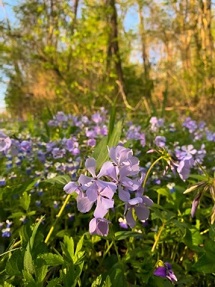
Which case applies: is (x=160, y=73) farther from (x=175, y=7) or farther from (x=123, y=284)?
(x=123, y=284)

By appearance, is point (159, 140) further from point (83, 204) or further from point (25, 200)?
point (83, 204)

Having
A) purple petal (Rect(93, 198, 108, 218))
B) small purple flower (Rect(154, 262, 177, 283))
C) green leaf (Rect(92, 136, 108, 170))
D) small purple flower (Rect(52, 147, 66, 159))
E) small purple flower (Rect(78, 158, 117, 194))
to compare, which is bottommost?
small purple flower (Rect(154, 262, 177, 283))

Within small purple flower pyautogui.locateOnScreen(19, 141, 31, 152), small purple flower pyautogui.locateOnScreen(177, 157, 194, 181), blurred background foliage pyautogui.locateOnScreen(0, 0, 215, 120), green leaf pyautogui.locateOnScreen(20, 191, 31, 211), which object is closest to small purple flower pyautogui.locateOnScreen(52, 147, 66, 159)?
small purple flower pyautogui.locateOnScreen(19, 141, 31, 152)

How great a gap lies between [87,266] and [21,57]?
7267 mm

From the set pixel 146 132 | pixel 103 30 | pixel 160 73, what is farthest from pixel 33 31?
pixel 146 132

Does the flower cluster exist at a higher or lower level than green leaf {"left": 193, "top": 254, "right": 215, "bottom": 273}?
higher

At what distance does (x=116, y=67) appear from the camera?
26.5 feet

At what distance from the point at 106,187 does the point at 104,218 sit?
0.09 meters

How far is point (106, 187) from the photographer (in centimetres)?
85

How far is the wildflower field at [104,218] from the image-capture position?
913 millimetres

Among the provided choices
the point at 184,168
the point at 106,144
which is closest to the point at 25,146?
the point at 106,144

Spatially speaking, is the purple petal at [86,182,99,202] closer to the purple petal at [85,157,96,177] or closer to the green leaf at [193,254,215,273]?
the purple petal at [85,157,96,177]

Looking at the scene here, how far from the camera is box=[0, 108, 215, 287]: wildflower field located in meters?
0.91

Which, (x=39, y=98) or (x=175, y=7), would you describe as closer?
(x=175, y=7)
